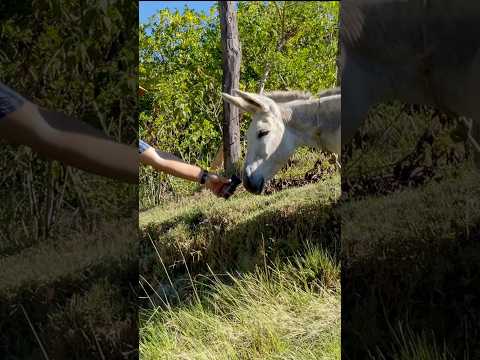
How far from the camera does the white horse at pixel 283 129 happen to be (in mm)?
2795

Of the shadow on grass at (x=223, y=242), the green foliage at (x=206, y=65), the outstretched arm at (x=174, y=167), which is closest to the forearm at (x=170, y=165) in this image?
the outstretched arm at (x=174, y=167)

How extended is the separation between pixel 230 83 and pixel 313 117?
0.47 meters

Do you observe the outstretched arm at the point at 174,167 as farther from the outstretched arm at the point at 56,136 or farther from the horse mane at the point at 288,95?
the outstretched arm at the point at 56,136

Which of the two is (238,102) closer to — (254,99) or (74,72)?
(254,99)

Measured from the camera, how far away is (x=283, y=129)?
9.61 feet

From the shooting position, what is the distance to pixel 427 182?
2559mm

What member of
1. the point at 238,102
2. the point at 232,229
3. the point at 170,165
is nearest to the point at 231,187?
the point at 232,229

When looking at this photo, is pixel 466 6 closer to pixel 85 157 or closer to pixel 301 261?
pixel 301 261

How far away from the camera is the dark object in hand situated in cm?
274

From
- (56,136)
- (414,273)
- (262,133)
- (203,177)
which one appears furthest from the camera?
(262,133)

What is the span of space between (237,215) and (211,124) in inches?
19.8

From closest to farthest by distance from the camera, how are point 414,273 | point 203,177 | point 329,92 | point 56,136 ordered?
point 56,136 < point 414,273 < point 203,177 < point 329,92

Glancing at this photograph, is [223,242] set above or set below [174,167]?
below

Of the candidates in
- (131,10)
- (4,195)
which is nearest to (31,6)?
(131,10)
